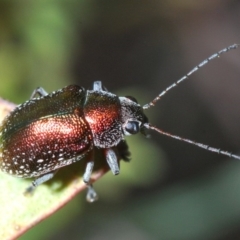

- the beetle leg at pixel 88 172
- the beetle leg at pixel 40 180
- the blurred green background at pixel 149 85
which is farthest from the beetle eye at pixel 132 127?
the blurred green background at pixel 149 85

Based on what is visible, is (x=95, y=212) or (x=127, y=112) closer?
(x=127, y=112)

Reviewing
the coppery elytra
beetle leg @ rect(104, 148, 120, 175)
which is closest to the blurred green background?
the coppery elytra

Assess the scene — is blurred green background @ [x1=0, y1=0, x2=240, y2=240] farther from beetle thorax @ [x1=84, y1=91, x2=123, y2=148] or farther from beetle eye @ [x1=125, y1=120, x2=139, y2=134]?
beetle eye @ [x1=125, y1=120, x2=139, y2=134]

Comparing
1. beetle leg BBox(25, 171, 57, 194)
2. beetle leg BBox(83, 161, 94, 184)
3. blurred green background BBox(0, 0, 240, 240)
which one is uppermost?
Answer: blurred green background BBox(0, 0, 240, 240)

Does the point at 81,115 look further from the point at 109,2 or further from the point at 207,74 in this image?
the point at 207,74

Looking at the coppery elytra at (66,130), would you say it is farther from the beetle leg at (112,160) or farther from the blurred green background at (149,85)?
the blurred green background at (149,85)

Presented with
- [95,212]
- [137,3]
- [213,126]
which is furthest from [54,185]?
[213,126]

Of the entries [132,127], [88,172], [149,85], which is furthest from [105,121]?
[149,85]
